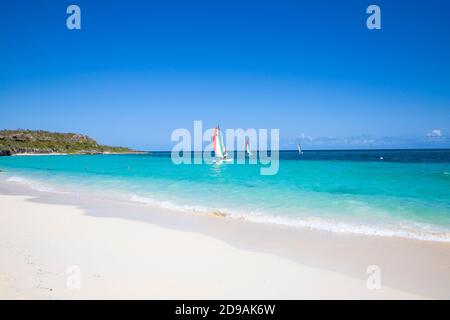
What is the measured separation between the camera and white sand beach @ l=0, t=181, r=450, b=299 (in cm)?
505

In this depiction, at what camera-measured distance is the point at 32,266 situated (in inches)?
225

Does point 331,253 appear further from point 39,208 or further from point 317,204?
point 39,208

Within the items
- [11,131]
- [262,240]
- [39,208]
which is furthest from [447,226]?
[11,131]

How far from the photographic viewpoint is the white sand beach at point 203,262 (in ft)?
16.6

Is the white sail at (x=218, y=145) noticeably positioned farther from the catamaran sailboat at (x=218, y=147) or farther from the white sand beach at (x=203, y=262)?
the white sand beach at (x=203, y=262)

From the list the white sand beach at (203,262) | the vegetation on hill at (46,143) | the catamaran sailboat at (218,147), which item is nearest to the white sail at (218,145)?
the catamaran sailboat at (218,147)

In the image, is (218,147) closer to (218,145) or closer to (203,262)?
(218,145)

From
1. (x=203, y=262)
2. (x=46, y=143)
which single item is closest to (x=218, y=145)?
(x=203, y=262)

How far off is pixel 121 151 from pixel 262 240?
19024 cm

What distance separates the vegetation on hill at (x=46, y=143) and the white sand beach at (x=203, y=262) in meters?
126

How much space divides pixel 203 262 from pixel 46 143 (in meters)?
152

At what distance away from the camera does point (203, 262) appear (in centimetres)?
639
